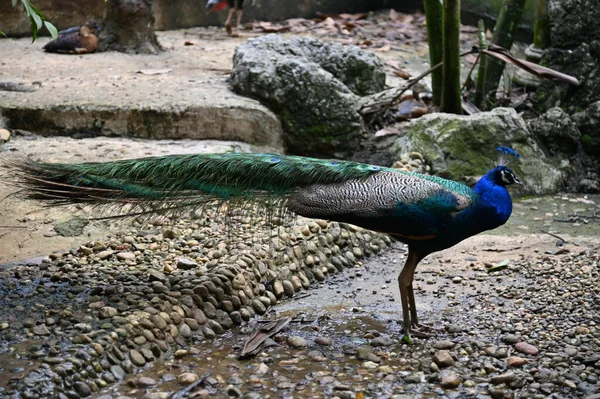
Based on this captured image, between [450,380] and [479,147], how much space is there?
3429 millimetres

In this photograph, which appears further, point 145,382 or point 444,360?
point 444,360

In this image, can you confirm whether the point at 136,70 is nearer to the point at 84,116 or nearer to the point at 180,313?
the point at 84,116

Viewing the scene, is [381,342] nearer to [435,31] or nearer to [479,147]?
[479,147]

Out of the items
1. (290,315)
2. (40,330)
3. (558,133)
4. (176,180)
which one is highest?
(558,133)

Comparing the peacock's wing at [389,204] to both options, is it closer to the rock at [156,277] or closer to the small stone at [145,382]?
the rock at [156,277]

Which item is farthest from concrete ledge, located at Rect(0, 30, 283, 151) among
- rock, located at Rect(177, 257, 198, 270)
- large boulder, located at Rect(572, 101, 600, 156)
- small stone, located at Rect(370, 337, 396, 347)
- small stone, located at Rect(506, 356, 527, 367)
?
small stone, located at Rect(506, 356, 527, 367)

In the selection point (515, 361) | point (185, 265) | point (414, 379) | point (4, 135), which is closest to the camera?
point (414, 379)

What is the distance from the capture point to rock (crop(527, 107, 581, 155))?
6891 millimetres

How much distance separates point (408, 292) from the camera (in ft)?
13.9

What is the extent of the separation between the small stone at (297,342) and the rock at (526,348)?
1.04 metres

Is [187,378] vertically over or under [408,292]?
under

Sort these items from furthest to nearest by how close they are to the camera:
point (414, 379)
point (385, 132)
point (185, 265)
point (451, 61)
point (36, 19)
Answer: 1. point (385, 132)
2. point (451, 61)
3. point (185, 265)
4. point (414, 379)
5. point (36, 19)

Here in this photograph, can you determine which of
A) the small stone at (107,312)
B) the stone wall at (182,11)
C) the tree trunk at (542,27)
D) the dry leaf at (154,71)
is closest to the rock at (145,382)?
the small stone at (107,312)

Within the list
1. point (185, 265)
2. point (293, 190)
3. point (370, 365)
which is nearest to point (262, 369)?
point (370, 365)
